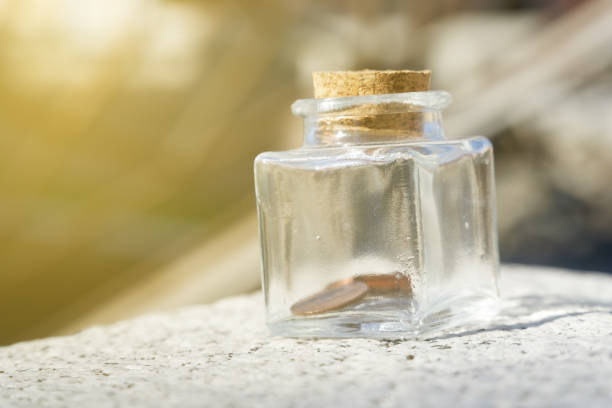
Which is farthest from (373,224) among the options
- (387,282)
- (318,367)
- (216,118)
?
(216,118)

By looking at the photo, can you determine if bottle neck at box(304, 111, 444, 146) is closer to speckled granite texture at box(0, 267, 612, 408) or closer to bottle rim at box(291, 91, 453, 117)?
bottle rim at box(291, 91, 453, 117)

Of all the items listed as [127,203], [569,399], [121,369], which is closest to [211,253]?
[127,203]

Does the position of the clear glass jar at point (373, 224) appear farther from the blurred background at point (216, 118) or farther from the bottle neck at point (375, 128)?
the blurred background at point (216, 118)

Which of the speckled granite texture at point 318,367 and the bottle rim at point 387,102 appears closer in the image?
the speckled granite texture at point 318,367

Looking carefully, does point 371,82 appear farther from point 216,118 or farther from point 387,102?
point 216,118

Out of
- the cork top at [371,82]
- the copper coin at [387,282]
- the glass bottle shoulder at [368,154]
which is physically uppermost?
the cork top at [371,82]

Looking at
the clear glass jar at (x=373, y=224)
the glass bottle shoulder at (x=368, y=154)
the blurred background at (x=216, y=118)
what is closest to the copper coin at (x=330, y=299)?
the clear glass jar at (x=373, y=224)

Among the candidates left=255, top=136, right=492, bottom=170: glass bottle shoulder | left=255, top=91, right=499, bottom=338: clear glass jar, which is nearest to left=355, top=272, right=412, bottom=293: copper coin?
left=255, top=91, right=499, bottom=338: clear glass jar
